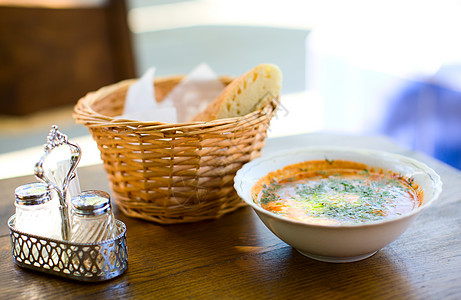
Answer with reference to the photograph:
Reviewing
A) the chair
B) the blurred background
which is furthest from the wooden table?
the chair

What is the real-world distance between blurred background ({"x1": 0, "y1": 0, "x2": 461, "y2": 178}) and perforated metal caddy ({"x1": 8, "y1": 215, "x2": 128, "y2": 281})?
132 cm

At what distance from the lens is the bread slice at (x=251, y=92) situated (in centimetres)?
102

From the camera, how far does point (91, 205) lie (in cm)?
74

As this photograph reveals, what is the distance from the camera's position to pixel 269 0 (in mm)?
5391

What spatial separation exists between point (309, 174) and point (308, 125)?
2.66 metres

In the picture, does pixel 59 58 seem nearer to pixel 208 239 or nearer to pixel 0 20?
pixel 0 20

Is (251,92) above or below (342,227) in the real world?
above

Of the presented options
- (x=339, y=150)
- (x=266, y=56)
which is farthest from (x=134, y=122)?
(x=266, y=56)

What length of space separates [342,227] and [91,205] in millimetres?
383

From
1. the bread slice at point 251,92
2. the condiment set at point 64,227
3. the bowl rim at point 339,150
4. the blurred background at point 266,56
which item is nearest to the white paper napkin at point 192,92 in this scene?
the bread slice at point 251,92

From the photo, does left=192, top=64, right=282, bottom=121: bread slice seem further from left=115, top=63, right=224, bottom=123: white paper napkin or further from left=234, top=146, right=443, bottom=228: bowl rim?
left=115, top=63, right=224, bottom=123: white paper napkin

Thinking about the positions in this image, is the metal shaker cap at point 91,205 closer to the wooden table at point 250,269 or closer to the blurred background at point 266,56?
the wooden table at point 250,269

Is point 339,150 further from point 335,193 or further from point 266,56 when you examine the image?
point 266,56

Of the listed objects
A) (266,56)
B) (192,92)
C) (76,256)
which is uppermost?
(192,92)
